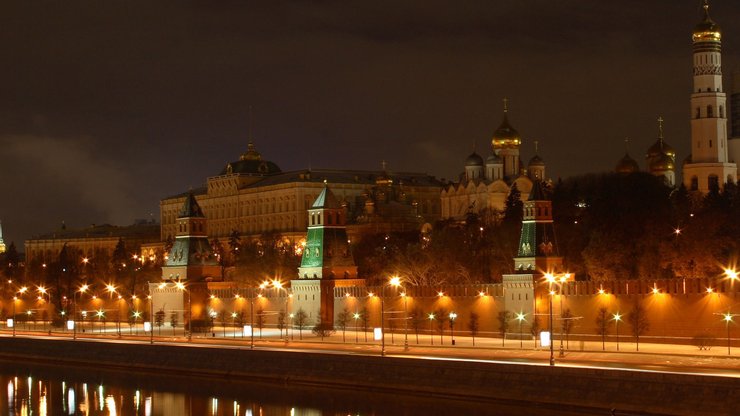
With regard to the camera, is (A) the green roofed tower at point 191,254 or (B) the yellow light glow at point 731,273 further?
(A) the green roofed tower at point 191,254

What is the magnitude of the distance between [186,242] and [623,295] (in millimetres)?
33548

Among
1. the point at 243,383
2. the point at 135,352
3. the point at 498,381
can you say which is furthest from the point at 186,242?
the point at 498,381

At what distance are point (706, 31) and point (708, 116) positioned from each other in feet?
20.3

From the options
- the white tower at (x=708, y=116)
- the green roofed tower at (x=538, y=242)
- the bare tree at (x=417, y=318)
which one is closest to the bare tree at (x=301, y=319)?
the bare tree at (x=417, y=318)

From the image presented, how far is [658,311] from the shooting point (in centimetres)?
5869

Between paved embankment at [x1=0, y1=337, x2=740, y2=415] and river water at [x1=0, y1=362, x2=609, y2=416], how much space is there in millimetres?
401

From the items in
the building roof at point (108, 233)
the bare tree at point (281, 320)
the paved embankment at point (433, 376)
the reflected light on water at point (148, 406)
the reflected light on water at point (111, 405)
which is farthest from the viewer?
the building roof at point (108, 233)

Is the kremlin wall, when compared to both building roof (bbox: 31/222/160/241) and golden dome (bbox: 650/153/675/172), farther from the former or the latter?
building roof (bbox: 31/222/160/241)

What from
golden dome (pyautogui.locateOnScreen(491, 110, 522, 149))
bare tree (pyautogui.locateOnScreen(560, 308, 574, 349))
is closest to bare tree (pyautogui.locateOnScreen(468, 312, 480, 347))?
bare tree (pyautogui.locateOnScreen(560, 308, 574, 349))

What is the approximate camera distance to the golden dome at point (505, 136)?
411ft

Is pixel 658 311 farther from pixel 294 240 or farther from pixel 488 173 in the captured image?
pixel 294 240

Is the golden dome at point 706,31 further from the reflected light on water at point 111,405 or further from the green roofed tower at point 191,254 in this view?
the reflected light on water at point 111,405

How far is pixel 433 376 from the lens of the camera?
49062 millimetres

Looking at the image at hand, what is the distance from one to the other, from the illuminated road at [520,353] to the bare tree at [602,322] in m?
0.90
